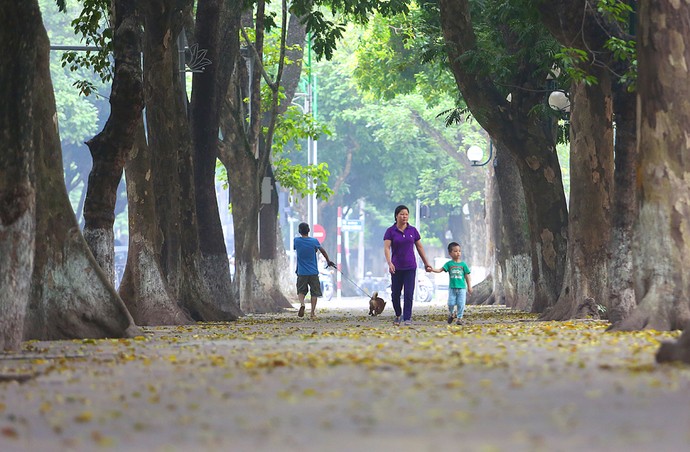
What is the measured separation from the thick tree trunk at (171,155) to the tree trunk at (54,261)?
5928mm

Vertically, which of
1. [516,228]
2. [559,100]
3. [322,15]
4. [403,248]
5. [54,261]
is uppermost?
[322,15]

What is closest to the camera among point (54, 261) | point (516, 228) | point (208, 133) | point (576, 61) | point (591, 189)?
point (54, 261)

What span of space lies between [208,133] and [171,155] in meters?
3.47

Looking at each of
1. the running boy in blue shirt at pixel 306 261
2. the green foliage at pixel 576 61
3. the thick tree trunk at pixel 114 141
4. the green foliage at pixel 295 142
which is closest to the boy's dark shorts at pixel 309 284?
the running boy in blue shirt at pixel 306 261

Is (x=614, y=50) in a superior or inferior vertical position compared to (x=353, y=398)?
superior

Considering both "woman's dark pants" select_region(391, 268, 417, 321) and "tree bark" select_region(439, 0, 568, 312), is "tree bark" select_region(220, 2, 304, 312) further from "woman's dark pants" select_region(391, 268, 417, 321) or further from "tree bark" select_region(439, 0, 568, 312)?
"woman's dark pants" select_region(391, 268, 417, 321)

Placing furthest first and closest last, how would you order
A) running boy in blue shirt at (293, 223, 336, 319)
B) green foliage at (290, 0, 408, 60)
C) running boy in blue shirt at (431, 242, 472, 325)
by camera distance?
green foliage at (290, 0, 408, 60), running boy in blue shirt at (293, 223, 336, 319), running boy in blue shirt at (431, 242, 472, 325)

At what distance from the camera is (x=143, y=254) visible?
74.9 feet

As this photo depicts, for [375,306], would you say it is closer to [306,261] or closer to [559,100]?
[306,261]

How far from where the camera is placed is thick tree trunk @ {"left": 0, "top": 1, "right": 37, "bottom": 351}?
49.6ft

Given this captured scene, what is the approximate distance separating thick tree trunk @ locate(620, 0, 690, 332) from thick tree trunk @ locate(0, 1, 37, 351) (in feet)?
20.7

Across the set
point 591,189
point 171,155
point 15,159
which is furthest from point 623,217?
point 15,159

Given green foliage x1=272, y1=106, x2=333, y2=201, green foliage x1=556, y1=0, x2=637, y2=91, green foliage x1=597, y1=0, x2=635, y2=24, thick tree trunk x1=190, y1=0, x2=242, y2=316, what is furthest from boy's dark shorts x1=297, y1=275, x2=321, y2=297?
green foliage x1=272, y1=106, x2=333, y2=201

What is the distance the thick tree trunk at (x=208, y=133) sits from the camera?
27.3 m
